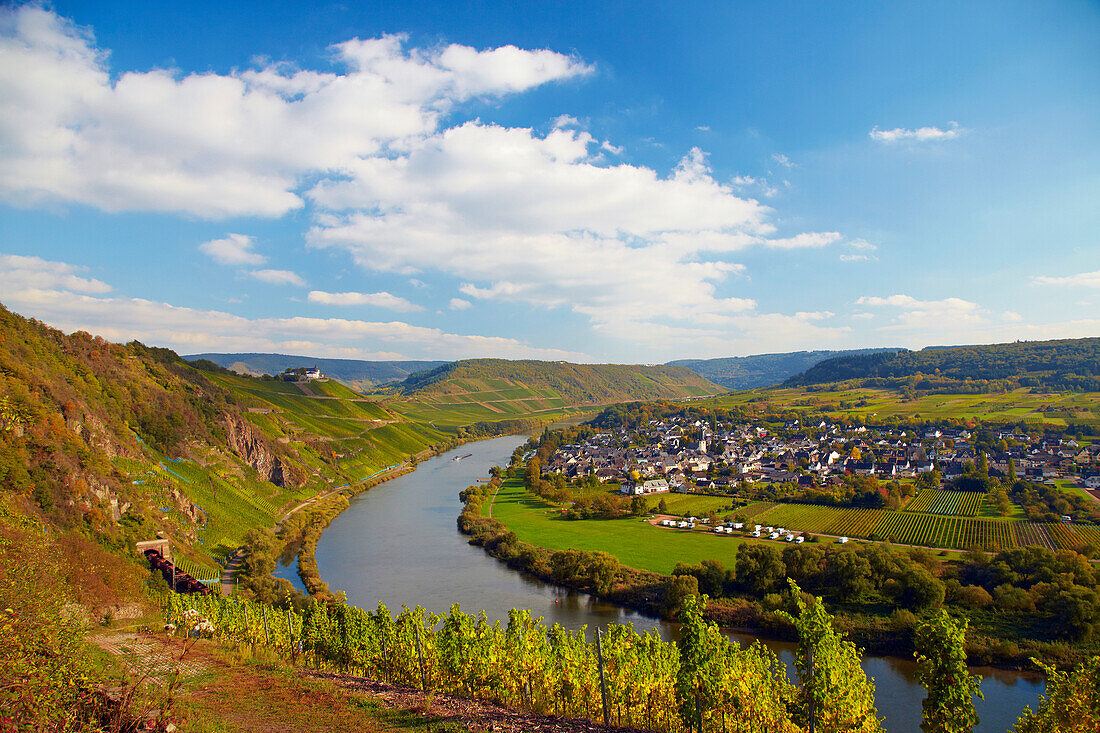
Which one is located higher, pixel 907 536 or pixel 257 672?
pixel 257 672

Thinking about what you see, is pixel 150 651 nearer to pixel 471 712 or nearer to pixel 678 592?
pixel 471 712

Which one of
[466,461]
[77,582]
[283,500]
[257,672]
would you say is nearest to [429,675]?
[257,672]

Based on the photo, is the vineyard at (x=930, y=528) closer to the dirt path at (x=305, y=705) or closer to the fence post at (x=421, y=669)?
the fence post at (x=421, y=669)

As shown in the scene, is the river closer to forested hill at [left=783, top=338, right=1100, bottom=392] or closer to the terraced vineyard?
the terraced vineyard

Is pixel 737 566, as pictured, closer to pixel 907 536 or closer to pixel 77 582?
pixel 907 536

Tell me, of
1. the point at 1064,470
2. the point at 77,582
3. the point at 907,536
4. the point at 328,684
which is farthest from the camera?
the point at 1064,470

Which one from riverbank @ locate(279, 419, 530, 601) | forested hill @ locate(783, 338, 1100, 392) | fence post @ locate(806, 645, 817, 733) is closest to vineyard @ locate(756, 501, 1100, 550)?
fence post @ locate(806, 645, 817, 733)

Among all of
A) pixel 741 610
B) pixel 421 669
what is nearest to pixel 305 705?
pixel 421 669
